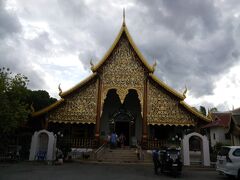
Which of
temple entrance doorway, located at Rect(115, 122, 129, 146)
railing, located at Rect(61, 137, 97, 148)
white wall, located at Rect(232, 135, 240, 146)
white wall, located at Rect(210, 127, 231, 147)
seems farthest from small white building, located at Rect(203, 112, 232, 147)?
railing, located at Rect(61, 137, 97, 148)

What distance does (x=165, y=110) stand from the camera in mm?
15766

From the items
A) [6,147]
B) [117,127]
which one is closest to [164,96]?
[117,127]

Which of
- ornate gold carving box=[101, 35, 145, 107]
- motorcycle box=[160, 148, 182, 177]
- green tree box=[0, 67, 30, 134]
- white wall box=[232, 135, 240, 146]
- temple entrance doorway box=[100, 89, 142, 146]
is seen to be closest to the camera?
motorcycle box=[160, 148, 182, 177]

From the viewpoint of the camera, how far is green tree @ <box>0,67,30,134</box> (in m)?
12.5

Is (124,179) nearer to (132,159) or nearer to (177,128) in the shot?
(132,159)

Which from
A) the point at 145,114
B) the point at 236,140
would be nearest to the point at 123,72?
the point at 145,114

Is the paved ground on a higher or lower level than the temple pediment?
lower

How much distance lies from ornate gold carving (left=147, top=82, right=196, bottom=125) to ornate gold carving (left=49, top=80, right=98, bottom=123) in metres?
3.89

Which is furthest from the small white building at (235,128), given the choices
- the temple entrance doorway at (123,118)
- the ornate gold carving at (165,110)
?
the temple entrance doorway at (123,118)

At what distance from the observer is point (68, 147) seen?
13.2 metres

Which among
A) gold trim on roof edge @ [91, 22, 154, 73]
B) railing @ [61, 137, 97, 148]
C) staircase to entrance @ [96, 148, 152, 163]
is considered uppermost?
gold trim on roof edge @ [91, 22, 154, 73]

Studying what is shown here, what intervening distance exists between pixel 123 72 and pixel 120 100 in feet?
6.62

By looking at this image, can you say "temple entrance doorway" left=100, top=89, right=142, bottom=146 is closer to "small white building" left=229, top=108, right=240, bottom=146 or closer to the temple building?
the temple building

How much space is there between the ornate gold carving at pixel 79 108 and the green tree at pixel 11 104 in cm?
215
